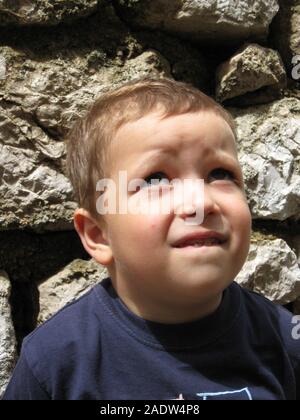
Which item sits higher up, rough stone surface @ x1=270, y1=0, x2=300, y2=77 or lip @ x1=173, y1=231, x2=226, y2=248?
rough stone surface @ x1=270, y1=0, x2=300, y2=77

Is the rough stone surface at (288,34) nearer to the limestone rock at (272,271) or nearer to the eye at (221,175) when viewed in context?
the limestone rock at (272,271)

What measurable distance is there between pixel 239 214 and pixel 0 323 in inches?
24.4

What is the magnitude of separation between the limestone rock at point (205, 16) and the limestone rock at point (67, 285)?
621 millimetres

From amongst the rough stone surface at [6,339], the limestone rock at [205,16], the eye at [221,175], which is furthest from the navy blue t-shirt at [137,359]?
the limestone rock at [205,16]

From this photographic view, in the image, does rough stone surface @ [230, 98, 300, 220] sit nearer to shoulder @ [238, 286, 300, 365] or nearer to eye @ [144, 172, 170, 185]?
shoulder @ [238, 286, 300, 365]

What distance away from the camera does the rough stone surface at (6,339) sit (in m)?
1.42

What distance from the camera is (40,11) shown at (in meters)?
1.47

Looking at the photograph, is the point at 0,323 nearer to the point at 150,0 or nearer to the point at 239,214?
the point at 239,214

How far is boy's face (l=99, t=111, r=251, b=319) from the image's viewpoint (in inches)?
44.0

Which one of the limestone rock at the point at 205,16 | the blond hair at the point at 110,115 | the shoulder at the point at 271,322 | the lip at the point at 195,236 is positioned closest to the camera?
the lip at the point at 195,236

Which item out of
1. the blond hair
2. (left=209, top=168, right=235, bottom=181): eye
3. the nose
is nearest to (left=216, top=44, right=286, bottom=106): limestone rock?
the blond hair

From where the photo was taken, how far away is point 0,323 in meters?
1.44

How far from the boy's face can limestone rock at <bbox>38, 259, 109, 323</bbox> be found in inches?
11.6

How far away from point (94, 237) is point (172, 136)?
0.28 m
